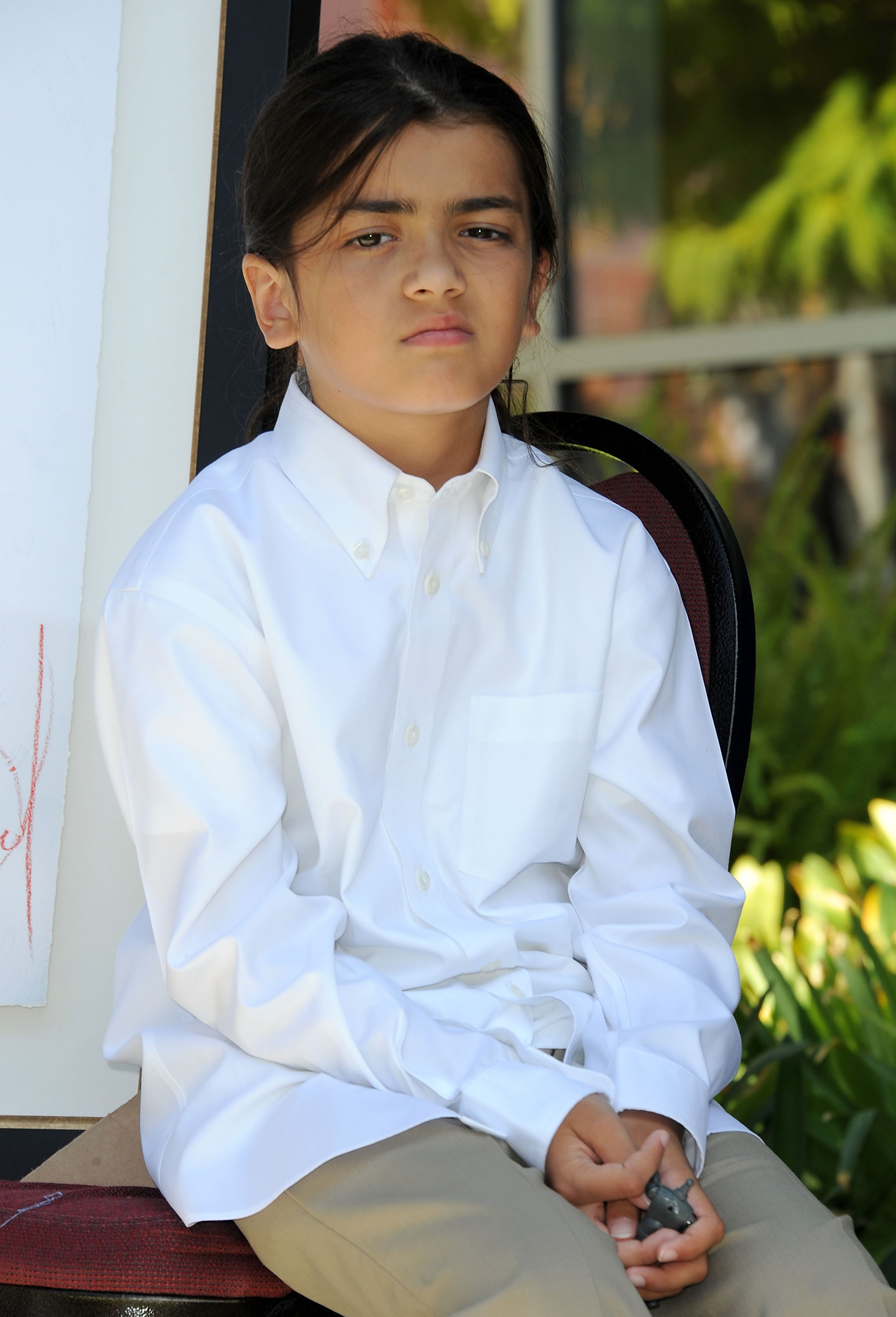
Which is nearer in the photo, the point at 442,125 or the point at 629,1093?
the point at 629,1093

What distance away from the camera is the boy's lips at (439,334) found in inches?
45.0

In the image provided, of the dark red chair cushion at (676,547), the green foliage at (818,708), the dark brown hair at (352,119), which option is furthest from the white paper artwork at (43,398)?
the green foliage at (818,708)

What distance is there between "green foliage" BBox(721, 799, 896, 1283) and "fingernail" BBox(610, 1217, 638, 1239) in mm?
786

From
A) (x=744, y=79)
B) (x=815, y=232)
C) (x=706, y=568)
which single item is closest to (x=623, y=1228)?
(x=706, y=568)

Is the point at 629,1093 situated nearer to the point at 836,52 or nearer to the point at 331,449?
the point at 331,449

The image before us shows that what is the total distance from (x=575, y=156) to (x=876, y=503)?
1.38 metres

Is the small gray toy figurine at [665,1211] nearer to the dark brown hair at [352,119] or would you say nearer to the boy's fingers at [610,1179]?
the boy's fingers at [610,1179]

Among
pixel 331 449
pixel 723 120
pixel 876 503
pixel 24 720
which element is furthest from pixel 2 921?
pixel 723 120

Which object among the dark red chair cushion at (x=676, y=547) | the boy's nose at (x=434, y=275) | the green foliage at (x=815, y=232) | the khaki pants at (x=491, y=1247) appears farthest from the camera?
the green foliage at (x=815, y=232)

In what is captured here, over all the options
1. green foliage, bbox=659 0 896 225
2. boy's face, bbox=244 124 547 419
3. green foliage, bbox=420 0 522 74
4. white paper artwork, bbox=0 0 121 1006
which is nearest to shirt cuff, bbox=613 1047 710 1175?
boy's face, bbox=244 124 547 419

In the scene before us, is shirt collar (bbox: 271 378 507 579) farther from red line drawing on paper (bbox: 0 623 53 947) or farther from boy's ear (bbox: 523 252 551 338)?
red line drawing on paper (bbox: 0 623 53 947)

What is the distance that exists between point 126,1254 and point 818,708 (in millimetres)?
2384

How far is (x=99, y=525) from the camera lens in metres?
1.43

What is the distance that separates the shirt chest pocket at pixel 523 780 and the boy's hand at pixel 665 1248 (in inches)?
11.3
